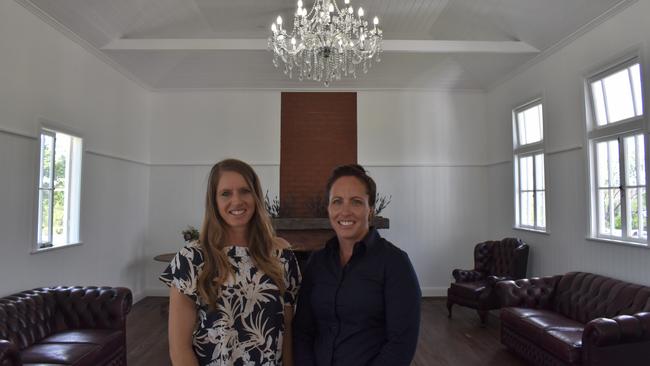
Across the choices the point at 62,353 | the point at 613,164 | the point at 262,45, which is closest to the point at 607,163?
the point at 613,164

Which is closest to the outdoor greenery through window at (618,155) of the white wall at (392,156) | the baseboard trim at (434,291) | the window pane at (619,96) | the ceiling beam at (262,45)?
the window pane at (619,96)

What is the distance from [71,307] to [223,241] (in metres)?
3.03

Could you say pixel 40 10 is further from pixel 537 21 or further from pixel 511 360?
pixel 511 360

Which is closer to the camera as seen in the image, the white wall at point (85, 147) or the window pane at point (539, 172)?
the white wall at point (85, 147)

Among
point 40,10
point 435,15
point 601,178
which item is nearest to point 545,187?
point 601,178

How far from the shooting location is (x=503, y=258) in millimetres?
5438

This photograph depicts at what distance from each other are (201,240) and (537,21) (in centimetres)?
493

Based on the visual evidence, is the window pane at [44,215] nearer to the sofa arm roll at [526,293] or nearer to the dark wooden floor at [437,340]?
the dark wooden floor at [437,340]

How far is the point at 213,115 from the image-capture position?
22.2 ft

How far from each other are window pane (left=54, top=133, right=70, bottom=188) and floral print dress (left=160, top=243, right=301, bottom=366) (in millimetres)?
3810

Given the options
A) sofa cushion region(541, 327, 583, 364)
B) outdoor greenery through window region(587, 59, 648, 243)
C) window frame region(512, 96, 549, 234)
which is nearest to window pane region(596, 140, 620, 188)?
outdoor greenery through window region(587, 59, 648, 243)

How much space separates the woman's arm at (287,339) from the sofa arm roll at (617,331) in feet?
8.52

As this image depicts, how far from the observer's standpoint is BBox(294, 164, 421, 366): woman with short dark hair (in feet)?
4.44

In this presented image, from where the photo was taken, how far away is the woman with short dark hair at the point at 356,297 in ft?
4.44
